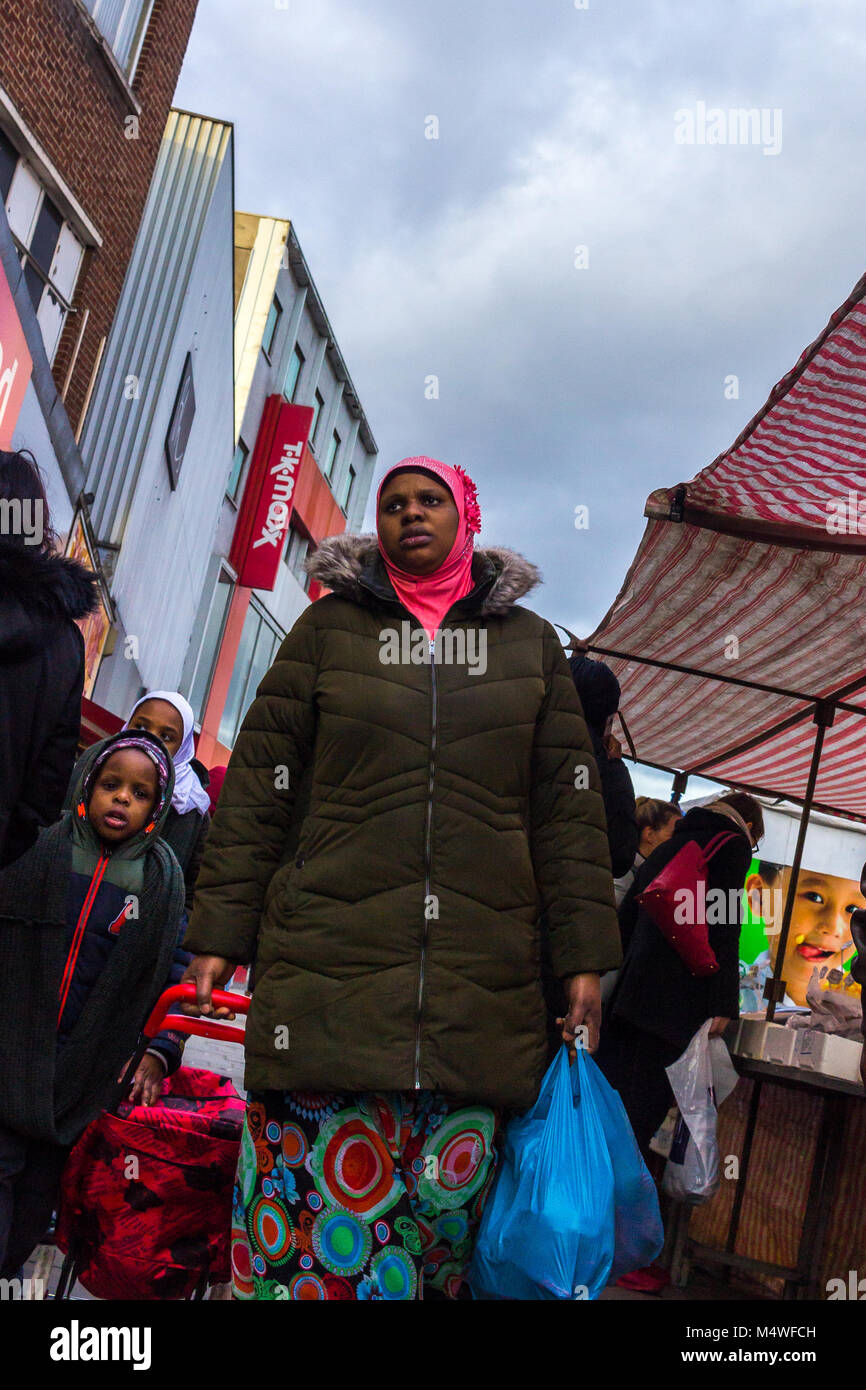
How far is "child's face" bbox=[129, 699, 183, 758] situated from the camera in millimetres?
4871

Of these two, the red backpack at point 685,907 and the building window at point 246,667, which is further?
the building window at point 246,667

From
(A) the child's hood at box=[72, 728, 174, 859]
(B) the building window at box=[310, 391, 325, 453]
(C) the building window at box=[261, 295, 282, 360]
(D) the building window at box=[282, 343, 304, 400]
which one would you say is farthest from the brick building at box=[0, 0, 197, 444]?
(B) the building window at box=[310, 391, 325, 453]

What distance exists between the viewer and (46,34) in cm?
947

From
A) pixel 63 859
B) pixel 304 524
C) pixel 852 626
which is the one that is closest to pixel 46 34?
pixel 852 626

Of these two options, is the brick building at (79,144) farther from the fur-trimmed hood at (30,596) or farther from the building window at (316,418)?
the building window at (316,418)

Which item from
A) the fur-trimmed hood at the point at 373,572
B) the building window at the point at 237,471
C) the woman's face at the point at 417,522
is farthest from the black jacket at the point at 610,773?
the building window at the point at 237,471

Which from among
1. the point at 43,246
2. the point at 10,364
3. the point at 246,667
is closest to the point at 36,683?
the point at 10,364

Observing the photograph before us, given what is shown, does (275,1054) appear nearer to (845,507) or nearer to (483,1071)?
(483,1071)

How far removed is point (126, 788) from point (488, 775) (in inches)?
54.7

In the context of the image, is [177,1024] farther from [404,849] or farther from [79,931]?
[404,849]

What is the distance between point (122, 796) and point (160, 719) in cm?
143

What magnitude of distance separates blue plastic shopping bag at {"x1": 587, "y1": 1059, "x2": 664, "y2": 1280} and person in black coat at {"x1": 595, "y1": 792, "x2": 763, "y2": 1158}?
7.63ft

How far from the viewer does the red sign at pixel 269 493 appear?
2216 cm

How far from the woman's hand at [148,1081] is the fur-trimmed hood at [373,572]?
52.3 inches
